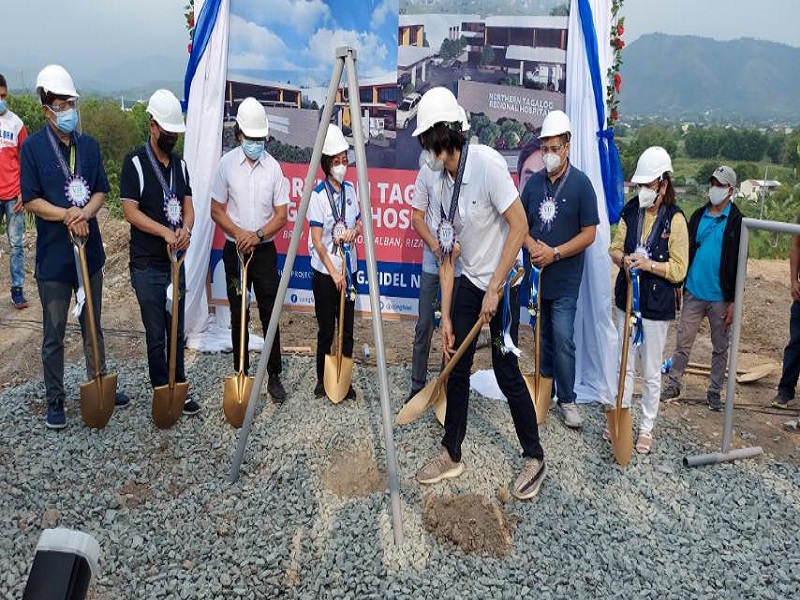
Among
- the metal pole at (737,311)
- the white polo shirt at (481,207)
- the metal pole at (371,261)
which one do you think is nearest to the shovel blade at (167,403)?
the metal pole at (371,261)

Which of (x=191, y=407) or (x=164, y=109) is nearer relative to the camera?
(x=164, y=109)

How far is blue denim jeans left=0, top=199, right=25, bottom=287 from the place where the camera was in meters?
7.68

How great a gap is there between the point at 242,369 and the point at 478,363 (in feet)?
8.03

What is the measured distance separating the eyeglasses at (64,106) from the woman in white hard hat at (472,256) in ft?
7.78

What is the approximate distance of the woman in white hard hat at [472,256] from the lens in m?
3.52

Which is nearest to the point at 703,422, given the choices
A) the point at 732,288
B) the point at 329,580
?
the point at 732,288

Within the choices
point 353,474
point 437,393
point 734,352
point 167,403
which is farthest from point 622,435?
point 167,403

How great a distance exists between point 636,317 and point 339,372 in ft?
7.35

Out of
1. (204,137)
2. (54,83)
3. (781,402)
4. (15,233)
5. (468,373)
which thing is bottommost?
(781,402)

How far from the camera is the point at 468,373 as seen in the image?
3.96m

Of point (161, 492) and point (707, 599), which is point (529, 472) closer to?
point (707, 599)

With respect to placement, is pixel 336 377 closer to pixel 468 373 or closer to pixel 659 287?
pixel 468 373

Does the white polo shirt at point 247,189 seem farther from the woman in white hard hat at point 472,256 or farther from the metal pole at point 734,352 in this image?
the metal pole at point 734,352

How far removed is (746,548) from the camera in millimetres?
3717
